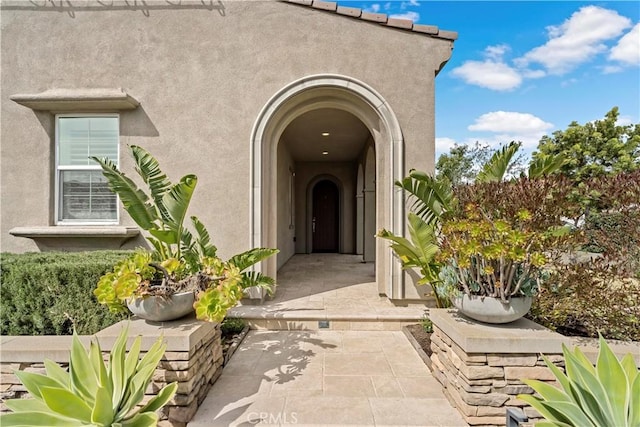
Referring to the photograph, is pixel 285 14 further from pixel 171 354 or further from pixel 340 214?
pixel 340 214

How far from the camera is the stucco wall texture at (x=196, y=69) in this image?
5.51 m

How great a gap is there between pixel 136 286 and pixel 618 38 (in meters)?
14.5

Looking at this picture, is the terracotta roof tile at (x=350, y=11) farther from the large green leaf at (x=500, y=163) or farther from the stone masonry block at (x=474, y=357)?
the stone masonry block at (x=474, y=357)

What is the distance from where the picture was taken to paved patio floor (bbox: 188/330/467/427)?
8.85 ft

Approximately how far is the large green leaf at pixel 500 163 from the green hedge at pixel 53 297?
565 cm

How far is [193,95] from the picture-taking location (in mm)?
5586

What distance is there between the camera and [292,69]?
555cm

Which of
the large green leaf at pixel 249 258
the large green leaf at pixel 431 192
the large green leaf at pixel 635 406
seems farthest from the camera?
the large green leaf at pixel 431 192

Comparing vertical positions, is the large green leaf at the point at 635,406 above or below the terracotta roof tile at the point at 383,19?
below

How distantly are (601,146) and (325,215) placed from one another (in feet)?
53.5

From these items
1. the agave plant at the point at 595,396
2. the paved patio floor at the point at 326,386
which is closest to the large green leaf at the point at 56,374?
the paved patio floor at the point at 326,386

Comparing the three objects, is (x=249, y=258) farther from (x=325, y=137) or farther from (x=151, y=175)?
(x=325, y=137)

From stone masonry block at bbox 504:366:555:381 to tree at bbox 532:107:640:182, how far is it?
17158 mm

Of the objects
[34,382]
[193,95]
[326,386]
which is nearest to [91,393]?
[34,382]
